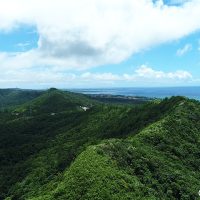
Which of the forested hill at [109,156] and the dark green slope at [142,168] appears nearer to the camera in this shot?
the dark green slope at [142,168]

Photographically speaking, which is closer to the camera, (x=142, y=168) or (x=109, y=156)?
(x=109, y=156)

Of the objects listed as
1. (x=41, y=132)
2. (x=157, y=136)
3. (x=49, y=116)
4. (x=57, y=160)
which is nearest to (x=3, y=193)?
(x=57, y=160)

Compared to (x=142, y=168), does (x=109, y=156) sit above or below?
above

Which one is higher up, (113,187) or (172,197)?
(113,187)

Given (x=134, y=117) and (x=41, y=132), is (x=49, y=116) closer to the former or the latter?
(x=41, y=132)

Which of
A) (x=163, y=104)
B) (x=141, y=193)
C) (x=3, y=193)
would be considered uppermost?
(x=163, y=104)

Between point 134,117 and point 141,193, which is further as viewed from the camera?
point 134,117

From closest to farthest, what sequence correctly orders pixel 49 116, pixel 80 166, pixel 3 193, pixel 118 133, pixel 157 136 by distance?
pixel 80 166, pixel 157 136, pixel 3 193, pixel 118 133, pixel 49 116

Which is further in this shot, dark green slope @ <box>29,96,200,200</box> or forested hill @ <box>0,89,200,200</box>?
forested hill @ <box>0,89,200,200</box>
